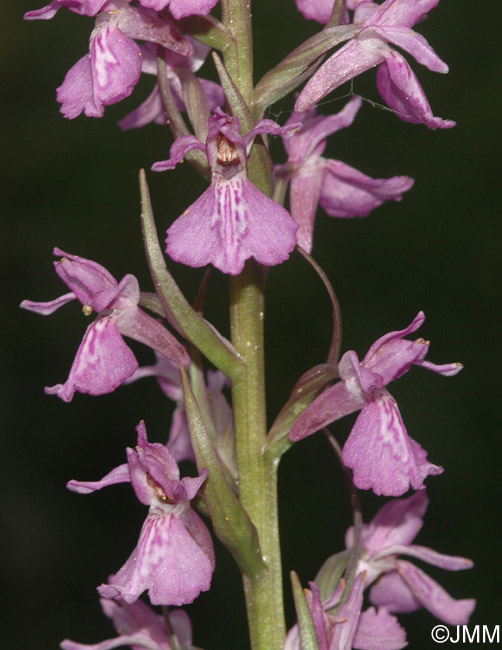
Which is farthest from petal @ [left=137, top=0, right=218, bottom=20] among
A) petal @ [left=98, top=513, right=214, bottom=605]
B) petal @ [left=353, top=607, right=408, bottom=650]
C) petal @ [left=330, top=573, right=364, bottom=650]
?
petal @ [left=353, top=607, right=408, bottom=650]

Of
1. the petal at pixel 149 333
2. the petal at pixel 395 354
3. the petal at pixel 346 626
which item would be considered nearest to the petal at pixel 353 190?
the petal at pixel 395 354

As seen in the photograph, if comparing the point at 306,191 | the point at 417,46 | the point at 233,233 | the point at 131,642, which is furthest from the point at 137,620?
the point at 417,46

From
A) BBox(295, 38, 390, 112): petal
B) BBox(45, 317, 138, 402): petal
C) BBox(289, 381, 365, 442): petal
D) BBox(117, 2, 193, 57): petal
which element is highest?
BBox(117, 2, 193, 57): petal

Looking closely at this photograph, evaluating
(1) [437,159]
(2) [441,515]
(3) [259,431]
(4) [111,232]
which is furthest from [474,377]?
(3) [259,431]

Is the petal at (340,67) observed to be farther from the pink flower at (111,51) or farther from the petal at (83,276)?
the petal at (83,276)

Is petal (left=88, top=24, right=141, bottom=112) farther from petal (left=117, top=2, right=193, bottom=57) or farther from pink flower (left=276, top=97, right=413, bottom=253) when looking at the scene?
pink flower (left=276, top=97, right=413, bottom=253)

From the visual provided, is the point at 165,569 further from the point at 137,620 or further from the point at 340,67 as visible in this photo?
the point at 340,67

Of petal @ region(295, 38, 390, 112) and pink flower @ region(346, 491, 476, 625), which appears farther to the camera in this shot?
pink flower @ region(346, 491, 476, 625)
